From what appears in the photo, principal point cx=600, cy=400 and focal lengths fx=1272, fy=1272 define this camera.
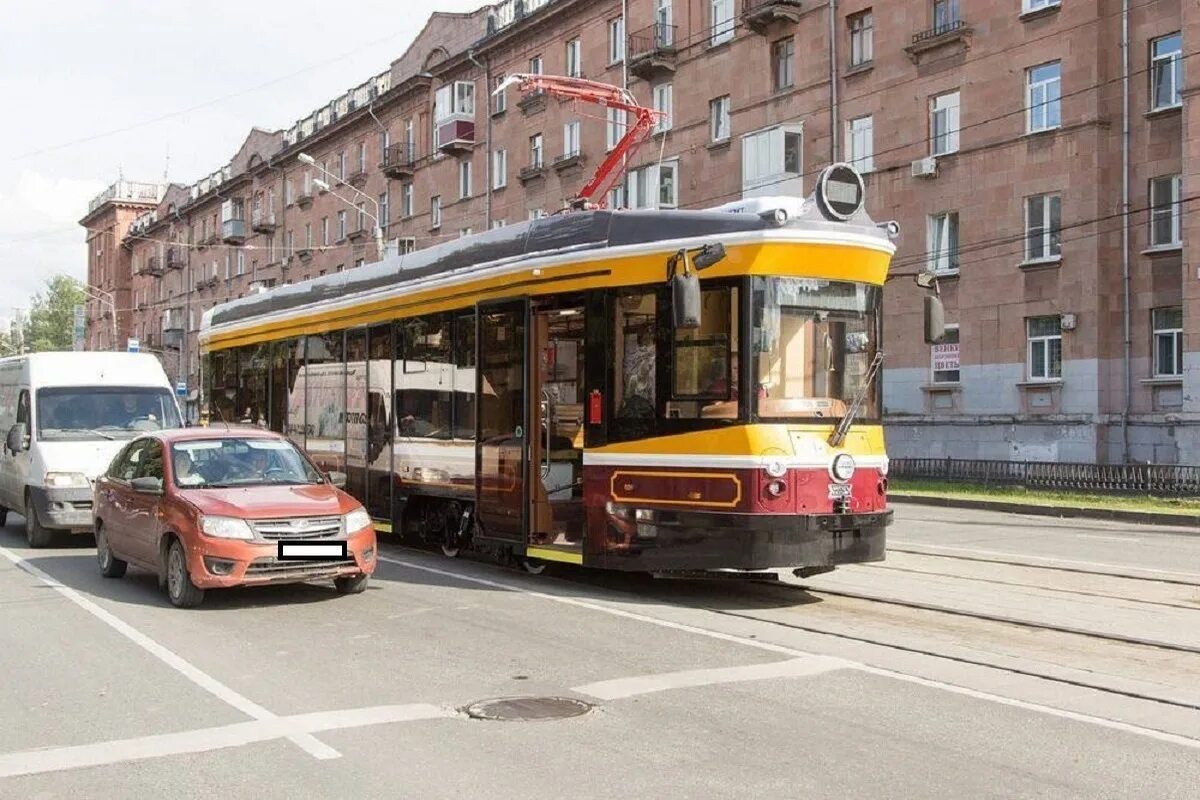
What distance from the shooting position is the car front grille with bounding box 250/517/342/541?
10164 mm

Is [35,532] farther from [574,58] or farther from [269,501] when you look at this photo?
[574,58]

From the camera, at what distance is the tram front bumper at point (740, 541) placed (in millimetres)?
9992

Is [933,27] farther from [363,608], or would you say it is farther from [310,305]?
[363,608]

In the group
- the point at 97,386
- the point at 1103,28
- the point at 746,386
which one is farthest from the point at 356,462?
the point at 1103,28

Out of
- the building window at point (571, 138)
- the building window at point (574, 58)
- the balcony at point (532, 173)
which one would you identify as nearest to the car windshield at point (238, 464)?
the building window at point (571, 138)

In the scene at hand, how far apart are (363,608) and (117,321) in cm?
9477

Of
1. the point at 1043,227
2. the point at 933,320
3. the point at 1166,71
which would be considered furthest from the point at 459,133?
the point at 933,320

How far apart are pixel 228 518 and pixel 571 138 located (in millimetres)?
35433

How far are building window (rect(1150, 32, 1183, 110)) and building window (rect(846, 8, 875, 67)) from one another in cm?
787

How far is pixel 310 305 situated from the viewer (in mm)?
16594

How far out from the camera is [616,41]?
41.8 meters

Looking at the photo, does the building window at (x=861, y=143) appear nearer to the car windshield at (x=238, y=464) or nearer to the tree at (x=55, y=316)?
the car windshield at (x=238, y=464)

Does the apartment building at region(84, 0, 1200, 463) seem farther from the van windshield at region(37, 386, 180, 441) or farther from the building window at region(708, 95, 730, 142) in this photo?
the van windshield at region(37, 386, 180, 441)

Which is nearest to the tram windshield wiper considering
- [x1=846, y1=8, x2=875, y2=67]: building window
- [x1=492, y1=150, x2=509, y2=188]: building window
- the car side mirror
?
the car side mirror
